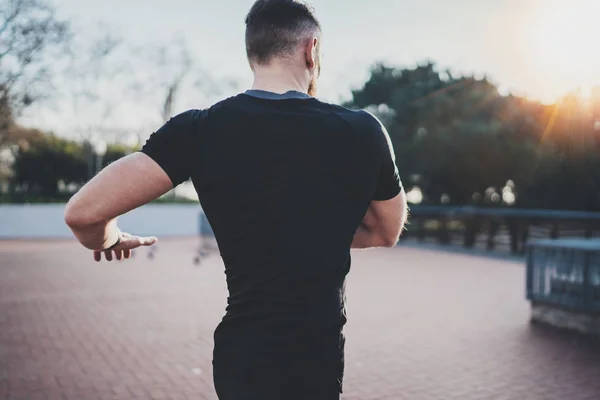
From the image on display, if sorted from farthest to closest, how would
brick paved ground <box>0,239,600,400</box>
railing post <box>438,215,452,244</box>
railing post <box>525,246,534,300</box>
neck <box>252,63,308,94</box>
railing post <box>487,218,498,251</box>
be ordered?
railing post <box>438,215,452,244</box> → railing post <box>487,218,498,251</box> → railing post <box>525,246,534,300</box> → brick paved ground <box>0,239,600,400</box> → neck <box>252,63,308,94</box>

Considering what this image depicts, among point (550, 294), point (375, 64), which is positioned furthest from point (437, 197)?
point (550, 294)

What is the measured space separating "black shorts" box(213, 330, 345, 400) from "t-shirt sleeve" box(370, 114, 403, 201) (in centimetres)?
42

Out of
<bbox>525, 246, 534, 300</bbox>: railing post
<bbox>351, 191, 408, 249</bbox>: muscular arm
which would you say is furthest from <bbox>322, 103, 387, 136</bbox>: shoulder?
<bbox>525, 246, 534, 300</bbox>: railing post

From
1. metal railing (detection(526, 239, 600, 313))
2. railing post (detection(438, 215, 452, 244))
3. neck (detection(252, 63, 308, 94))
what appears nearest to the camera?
neck (detection(252, 63, 308, 94))

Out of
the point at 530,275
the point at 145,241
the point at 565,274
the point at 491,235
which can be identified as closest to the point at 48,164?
the point at 491,235

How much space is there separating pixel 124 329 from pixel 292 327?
5.82 meters

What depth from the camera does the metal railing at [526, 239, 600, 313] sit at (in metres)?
6.32

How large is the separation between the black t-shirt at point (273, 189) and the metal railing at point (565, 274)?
589 centimetres

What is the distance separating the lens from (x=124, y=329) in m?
6.58

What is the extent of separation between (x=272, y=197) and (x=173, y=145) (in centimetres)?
27

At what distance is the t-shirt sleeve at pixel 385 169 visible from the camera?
142 cm

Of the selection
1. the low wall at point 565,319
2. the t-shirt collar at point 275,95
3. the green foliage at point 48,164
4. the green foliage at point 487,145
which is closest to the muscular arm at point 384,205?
the t-shirt collar at point 275,95

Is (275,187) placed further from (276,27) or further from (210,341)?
(210,341)

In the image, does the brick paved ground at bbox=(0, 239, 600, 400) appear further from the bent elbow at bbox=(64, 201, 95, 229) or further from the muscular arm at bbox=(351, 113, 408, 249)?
the bent elbow at bbox=(64, 201, 95, 229)
